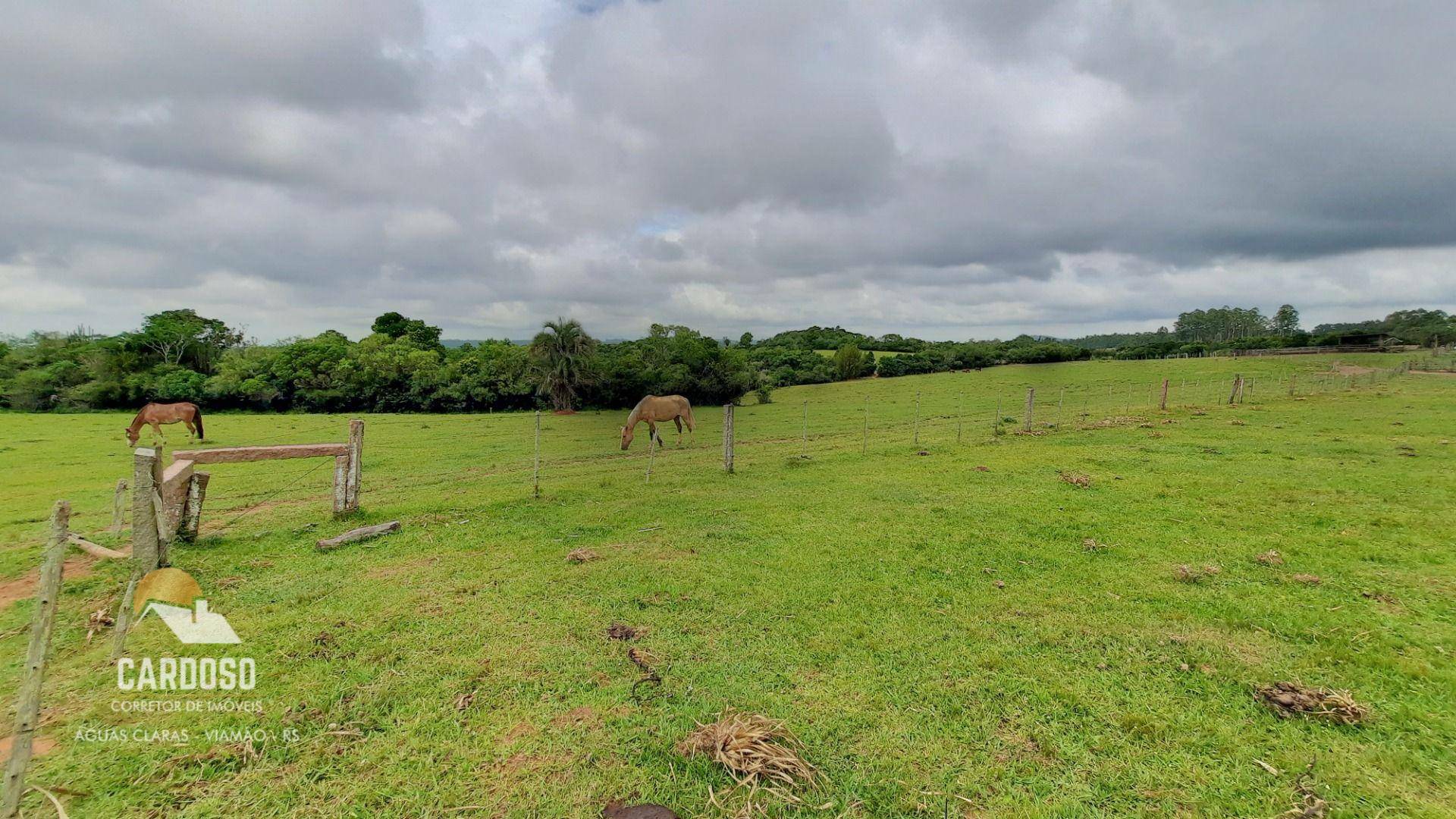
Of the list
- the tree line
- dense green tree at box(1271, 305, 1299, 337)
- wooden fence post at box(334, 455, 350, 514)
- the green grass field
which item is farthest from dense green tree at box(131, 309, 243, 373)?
dense green tree at box(1271, 305, 1299, 337)

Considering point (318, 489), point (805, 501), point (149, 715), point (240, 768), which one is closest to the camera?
point (240, 768)

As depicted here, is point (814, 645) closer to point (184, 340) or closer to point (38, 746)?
point (38, 746)

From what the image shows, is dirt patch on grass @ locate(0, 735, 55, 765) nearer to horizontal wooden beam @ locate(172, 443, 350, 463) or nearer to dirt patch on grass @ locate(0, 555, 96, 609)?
dirt patch on grass @ locate(0, 555, 96, 609)

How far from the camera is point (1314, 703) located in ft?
12.4

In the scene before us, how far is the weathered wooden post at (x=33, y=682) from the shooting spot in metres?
2.38

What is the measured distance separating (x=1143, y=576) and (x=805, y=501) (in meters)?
5.23

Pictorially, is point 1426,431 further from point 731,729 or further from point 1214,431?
point 731,729

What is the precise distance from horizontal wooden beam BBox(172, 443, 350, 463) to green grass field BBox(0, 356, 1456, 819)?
3.93 feet

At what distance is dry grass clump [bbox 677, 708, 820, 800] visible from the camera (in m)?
3.22

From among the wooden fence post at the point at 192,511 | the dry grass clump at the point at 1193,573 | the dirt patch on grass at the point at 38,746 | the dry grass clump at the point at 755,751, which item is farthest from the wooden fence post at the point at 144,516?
the dry grass clump at the point at 1193,573

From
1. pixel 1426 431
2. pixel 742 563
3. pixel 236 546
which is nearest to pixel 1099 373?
pixel 1426 431

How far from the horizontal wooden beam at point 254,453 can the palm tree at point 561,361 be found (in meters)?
28.9

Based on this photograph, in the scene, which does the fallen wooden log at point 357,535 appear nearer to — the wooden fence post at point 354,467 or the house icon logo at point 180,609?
the wooden fence post at point 354,467

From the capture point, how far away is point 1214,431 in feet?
57.1
